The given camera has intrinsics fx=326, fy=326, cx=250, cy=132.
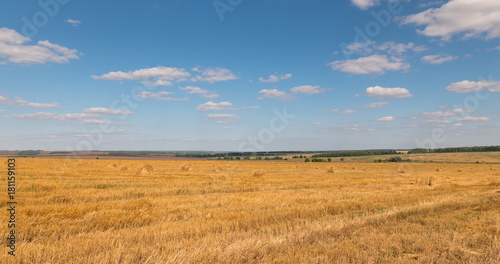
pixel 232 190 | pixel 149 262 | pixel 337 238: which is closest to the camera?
pixel 149 262

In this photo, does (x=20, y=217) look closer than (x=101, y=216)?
Yes

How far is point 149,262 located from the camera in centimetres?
555

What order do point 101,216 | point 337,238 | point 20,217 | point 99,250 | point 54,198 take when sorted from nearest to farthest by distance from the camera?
point 99,250 → point 337,238 → point 20,217 → point 101,216 → point 54,198

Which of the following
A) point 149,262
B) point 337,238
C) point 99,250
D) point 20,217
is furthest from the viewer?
point 20,217

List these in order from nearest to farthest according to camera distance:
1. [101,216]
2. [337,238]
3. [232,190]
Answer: [337,238], [101,216], [232,190]

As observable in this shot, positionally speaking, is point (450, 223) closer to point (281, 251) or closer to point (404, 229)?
point (404, 229)

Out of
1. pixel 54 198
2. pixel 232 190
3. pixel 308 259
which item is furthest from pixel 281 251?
pixel 232 190

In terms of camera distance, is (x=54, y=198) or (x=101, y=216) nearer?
(x=101, y=216)

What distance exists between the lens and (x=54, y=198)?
12.5 m

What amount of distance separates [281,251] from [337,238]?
1822 mm

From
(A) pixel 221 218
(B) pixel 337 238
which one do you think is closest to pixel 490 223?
(B) pixel 337 238

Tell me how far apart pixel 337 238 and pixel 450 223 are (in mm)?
3843

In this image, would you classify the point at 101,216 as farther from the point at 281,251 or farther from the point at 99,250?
the point at 281,251

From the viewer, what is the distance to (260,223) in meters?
9.09
